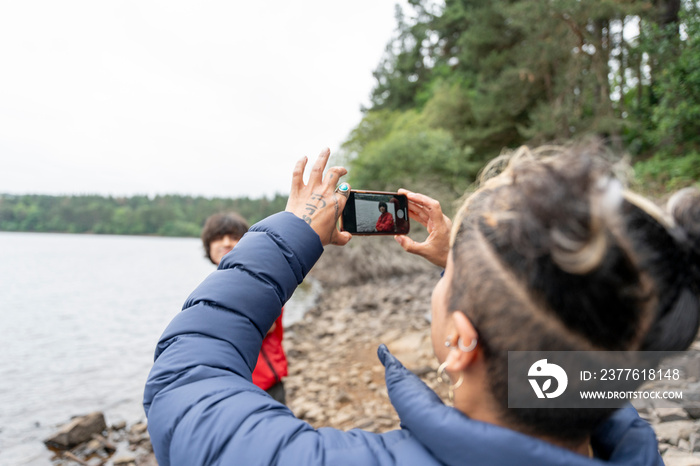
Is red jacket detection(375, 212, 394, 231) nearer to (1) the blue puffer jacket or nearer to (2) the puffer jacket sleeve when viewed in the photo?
(2) the puffer jacket sleeve

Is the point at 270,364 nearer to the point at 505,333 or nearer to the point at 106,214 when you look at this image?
the point at 505,333

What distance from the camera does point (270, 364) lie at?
2973 millimetres

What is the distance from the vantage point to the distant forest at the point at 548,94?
37.3 ft

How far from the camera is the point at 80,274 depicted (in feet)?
101

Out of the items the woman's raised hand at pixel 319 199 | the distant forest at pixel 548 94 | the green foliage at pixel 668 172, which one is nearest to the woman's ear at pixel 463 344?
the woman's raised hand at pixel 319 199

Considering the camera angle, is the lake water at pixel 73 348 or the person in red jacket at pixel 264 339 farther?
the lake water at pixel 73 348

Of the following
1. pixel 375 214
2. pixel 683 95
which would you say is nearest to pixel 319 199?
pixel 375 214

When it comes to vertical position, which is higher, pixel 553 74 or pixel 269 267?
pixel 553 74

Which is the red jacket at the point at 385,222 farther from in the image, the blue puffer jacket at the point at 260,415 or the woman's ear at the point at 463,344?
the woman's ear at the point at 463,344

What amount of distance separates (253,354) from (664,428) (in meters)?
3.89

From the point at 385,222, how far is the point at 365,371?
5.80 meters

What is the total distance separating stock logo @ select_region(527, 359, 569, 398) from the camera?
0.80 metres

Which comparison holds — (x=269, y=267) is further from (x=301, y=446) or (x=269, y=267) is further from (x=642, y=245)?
(x=642, y=245)

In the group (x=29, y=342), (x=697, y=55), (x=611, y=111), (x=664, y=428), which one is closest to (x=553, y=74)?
Result: (x=611, y=111)
